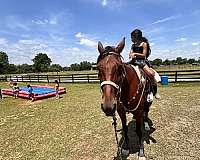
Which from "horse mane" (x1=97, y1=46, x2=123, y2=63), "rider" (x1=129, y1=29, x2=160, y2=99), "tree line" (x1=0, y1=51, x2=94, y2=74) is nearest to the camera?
"horse mane" (x1=97, y1=46, x2=123, y2=63)

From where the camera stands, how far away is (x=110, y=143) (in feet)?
20.6

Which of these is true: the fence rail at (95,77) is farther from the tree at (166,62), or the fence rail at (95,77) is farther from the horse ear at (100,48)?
the tree at (166,62)

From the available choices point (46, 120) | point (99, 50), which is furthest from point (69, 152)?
point (46, 120)

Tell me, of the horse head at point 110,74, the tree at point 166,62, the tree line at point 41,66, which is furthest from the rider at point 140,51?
the tree at point 166,62

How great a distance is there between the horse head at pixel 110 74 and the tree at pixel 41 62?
3865 inches

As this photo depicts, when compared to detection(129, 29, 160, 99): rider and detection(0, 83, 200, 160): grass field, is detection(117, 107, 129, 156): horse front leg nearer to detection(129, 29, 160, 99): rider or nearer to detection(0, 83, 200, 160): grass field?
detection(0, 83, 200, 160): grass field

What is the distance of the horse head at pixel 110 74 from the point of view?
3.37 metres

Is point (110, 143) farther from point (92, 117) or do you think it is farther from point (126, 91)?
point (92, 117)

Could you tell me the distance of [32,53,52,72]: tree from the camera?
100188mm

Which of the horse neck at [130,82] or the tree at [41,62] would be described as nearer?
the horse neck at [130,82]

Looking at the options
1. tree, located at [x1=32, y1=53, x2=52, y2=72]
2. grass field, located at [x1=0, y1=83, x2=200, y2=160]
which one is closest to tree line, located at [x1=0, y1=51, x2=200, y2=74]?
tree, located at [x1=32, y1=53, x2=52, y2=72]

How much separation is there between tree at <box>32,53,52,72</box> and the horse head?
98181 millimetres

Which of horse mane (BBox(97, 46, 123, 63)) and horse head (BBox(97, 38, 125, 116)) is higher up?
horse mane (BBox(97, 46, 123, 63))

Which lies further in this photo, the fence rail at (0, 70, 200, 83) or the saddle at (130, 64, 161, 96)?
the fence rail at (0, 70, 200, 83)
